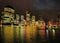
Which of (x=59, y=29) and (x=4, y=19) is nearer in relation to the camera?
(x=59, y=29)

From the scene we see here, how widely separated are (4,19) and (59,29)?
6474mm

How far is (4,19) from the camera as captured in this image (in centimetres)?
2425

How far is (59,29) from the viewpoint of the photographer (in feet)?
71.5
